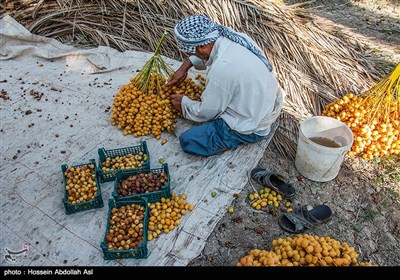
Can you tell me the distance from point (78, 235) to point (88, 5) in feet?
12.5

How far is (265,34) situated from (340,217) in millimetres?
2586

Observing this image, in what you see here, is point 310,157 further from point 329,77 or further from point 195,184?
point 329,77

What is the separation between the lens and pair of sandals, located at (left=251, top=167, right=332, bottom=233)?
10.2 ft

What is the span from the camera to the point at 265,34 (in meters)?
4.73

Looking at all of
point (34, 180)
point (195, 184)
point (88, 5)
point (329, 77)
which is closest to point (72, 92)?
point (34, 180)

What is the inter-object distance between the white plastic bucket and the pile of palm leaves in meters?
0.28

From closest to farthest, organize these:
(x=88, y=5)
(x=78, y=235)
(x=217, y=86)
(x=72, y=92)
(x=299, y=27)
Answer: (x=78, y=235), (x=217, y=86), (x=72, y=92), (x=299, y=27), (x=88, y=5)

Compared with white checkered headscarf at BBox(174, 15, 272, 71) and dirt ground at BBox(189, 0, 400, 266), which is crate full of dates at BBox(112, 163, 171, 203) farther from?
white checkered headscarf at BBox(174, 15, 272, 71)

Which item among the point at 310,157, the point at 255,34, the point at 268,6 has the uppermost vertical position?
the point at 268,6

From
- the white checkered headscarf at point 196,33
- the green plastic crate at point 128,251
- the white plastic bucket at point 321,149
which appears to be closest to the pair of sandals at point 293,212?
the white plastic bucket at point 321,149

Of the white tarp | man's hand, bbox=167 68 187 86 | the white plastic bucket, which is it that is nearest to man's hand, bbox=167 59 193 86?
man's hand, bbox=167 68 187 86

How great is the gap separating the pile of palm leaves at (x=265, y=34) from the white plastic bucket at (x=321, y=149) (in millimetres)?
284

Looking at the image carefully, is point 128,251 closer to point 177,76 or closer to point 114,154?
point 114,154

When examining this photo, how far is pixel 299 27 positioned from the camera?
475 centimetres
